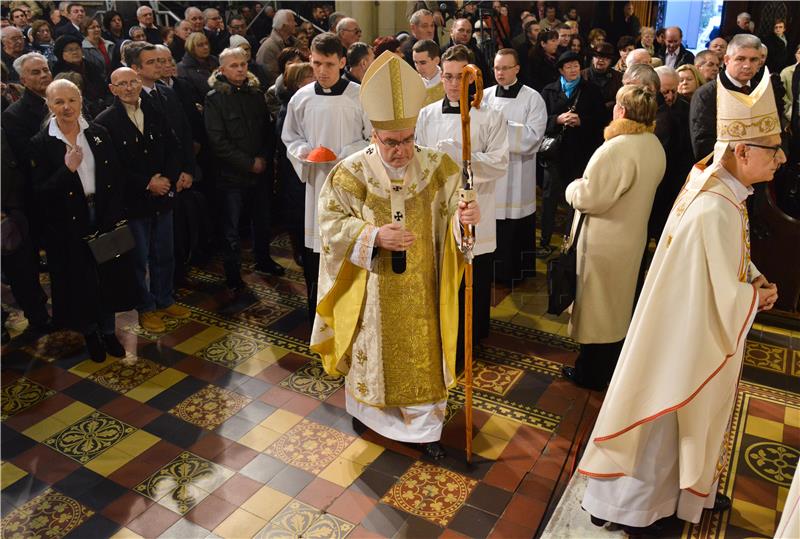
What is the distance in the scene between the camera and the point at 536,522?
338 cm

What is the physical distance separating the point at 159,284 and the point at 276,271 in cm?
123

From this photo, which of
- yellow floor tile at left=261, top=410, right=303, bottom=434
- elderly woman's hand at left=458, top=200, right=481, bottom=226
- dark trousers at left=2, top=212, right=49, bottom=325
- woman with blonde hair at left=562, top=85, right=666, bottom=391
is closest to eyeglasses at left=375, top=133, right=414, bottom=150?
elderly woman's hand at left=458, top=200, right=481, bottom=226

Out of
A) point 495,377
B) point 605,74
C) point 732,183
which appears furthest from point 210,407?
point 605,74

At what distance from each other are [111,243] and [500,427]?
2847 mm

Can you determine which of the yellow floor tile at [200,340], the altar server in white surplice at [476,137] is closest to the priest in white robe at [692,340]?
the altar server in white surplice at [476,137]

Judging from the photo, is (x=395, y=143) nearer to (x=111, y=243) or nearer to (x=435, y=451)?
(x=435, y=451)

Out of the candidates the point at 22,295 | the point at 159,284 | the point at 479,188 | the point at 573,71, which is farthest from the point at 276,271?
the point at 573,71

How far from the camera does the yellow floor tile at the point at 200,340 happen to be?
5.09 meters

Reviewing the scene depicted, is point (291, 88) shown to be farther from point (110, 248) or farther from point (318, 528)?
point (318, 528)

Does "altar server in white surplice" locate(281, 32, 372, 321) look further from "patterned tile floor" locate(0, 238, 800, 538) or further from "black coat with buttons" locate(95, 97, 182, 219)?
"patterned tile floor" locate(0, 238, 800, 538)

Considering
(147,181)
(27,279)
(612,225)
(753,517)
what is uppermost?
(147,181)

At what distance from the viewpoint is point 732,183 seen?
9.23ft

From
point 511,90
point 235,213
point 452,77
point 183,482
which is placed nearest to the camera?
point 183,482

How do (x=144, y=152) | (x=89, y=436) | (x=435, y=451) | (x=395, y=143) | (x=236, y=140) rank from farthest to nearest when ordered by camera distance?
1. (x=236, y=140)
2. (x=144, y=152)
3. (x=89, y=436)
4. (x=435, y=451)
5. (x=395, y=143)
